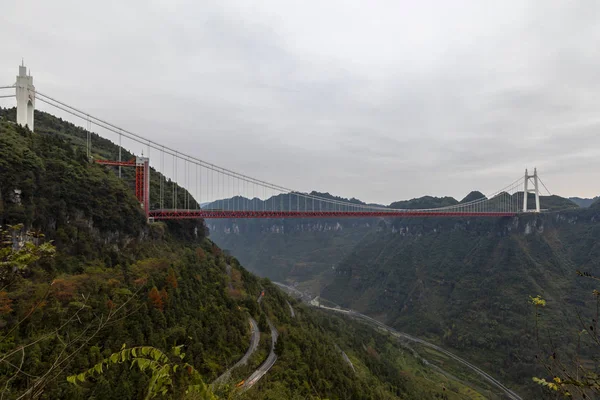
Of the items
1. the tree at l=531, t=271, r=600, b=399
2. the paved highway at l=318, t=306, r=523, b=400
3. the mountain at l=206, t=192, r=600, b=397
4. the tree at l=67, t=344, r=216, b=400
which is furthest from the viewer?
the mountain at l=206, t=192, r=600, b=397

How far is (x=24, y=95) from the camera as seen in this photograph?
76.6 ft

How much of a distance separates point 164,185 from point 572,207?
109 m

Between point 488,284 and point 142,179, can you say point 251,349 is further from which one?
point 488,284

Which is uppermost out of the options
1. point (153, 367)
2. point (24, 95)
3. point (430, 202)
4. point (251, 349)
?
point (24, 95)

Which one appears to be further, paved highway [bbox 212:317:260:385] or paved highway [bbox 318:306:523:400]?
paved highway [bbox 318:306:523:400]

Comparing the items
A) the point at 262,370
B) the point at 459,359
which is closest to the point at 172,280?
the point at 262,370

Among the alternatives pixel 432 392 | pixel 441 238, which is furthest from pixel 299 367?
pixel 441 238

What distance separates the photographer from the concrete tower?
23.2m

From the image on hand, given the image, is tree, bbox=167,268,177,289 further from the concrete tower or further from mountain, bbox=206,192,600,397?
mountain, bbox=206,192,600,397

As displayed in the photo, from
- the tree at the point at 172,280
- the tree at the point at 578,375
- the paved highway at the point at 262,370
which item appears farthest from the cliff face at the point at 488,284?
the tree at the point at 578,375

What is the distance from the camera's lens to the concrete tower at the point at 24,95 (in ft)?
76.1

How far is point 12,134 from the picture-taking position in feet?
65.2

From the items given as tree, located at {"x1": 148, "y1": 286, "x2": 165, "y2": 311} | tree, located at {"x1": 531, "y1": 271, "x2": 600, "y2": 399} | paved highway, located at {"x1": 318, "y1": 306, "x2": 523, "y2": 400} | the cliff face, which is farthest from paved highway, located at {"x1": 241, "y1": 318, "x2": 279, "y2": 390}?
the cliff face

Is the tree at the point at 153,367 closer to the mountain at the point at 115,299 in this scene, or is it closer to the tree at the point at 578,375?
the tree at the point at 578,375
